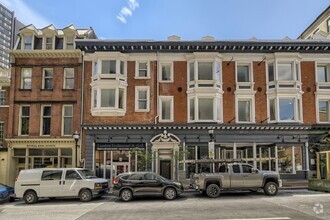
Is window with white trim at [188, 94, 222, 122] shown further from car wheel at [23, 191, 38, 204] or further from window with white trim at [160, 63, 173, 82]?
car wheel at [23, 191, 38, 204]

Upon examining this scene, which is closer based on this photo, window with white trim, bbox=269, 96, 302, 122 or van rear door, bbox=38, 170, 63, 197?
van rear door, bbox=38, 170, 63, 197

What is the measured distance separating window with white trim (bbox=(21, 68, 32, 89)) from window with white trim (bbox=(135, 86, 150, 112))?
8919 millimetres

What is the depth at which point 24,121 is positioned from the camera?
2628 centimetres

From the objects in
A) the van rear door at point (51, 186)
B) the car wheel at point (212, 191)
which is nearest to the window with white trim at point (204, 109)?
the car wheel at point (212, 191)

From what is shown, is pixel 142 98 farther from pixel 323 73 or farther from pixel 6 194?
pixel 323 73

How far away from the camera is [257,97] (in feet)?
86.0

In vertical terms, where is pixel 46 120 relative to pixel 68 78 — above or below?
below

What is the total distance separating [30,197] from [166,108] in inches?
485

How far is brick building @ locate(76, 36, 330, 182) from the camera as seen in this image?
25391 millimetres

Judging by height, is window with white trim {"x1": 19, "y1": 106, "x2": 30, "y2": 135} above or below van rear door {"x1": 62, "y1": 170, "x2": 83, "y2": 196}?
above

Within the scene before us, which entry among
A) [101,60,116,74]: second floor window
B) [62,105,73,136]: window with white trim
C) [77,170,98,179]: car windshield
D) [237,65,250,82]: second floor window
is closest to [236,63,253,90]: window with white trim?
[237,65,250,82]: second floor window

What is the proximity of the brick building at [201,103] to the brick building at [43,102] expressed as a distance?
54.9 inches

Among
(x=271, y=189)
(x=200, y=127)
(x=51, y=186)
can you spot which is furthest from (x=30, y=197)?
(x=271, y=189)

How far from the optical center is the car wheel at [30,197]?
702 inches
